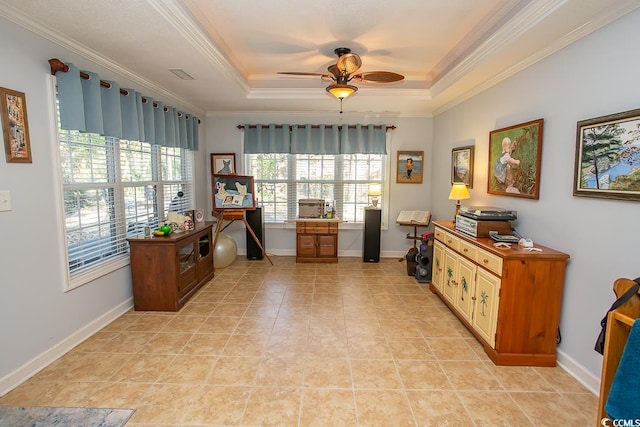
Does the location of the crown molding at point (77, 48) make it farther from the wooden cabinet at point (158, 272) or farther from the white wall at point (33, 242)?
the wooden cabinet at point (158, 272)

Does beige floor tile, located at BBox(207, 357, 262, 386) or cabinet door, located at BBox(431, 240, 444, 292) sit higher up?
cabinet door, located at BBox(431, 240, 444, 292)

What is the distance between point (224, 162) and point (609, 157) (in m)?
4.80

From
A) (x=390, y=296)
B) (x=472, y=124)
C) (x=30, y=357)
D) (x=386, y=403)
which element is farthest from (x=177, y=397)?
(x=472, y=124)

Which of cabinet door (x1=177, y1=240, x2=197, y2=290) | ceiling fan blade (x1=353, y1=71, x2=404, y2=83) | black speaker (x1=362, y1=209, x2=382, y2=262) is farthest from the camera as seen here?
black speaker (x1=362, y1=209, x2=382, y2=262)

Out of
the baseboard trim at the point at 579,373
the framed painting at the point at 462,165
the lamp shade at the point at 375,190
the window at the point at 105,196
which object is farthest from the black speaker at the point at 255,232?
the baseboard trim at the point at 579,373

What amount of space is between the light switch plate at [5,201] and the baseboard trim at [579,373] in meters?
4.05

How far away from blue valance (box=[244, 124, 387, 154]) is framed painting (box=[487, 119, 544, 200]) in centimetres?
207

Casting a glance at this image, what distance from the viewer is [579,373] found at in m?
2.20

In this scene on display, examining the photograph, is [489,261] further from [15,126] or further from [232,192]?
[15,126]

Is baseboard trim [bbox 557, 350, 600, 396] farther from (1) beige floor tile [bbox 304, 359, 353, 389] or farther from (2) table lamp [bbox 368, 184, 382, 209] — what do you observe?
(2) table lamp [bbox 368, 184, 382, 209]

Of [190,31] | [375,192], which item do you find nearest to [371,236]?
[375,192]

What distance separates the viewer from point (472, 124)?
378cm

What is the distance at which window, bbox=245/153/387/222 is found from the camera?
5316mm

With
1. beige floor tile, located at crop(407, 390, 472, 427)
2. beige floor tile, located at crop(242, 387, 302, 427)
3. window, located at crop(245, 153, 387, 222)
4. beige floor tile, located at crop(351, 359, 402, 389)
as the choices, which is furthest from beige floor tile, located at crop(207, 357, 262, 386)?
window, located at crop(245, 153, 387, 222)
